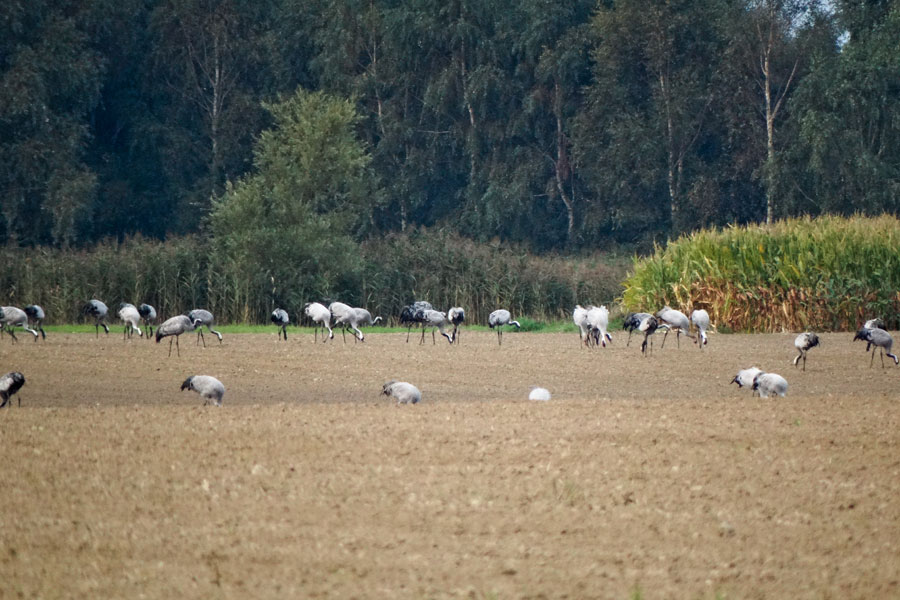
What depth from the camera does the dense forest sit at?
5116cm

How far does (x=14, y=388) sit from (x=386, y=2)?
160ft

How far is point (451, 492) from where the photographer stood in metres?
9.94

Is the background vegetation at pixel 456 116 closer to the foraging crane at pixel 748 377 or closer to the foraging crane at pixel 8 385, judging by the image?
the foraging crane at pixel 748 377

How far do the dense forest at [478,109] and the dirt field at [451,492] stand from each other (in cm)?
3397

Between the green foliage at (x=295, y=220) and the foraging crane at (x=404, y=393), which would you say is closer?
the foraging crane at (x=404, y=393)

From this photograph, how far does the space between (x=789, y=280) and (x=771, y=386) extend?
1457 cm

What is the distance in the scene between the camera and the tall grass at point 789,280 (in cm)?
2991

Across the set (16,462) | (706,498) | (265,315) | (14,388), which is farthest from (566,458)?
(265,315)

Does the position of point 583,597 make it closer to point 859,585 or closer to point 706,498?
point 859,585

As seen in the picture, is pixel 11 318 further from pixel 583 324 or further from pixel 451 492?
pixel 451 492

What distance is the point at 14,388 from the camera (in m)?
15.2

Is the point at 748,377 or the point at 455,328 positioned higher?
the point at 748,377

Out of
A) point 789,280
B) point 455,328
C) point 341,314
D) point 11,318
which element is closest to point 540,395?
point 455,328

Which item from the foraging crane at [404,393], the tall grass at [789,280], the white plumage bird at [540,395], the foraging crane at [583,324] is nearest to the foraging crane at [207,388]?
the foraging crane at [404,393]
